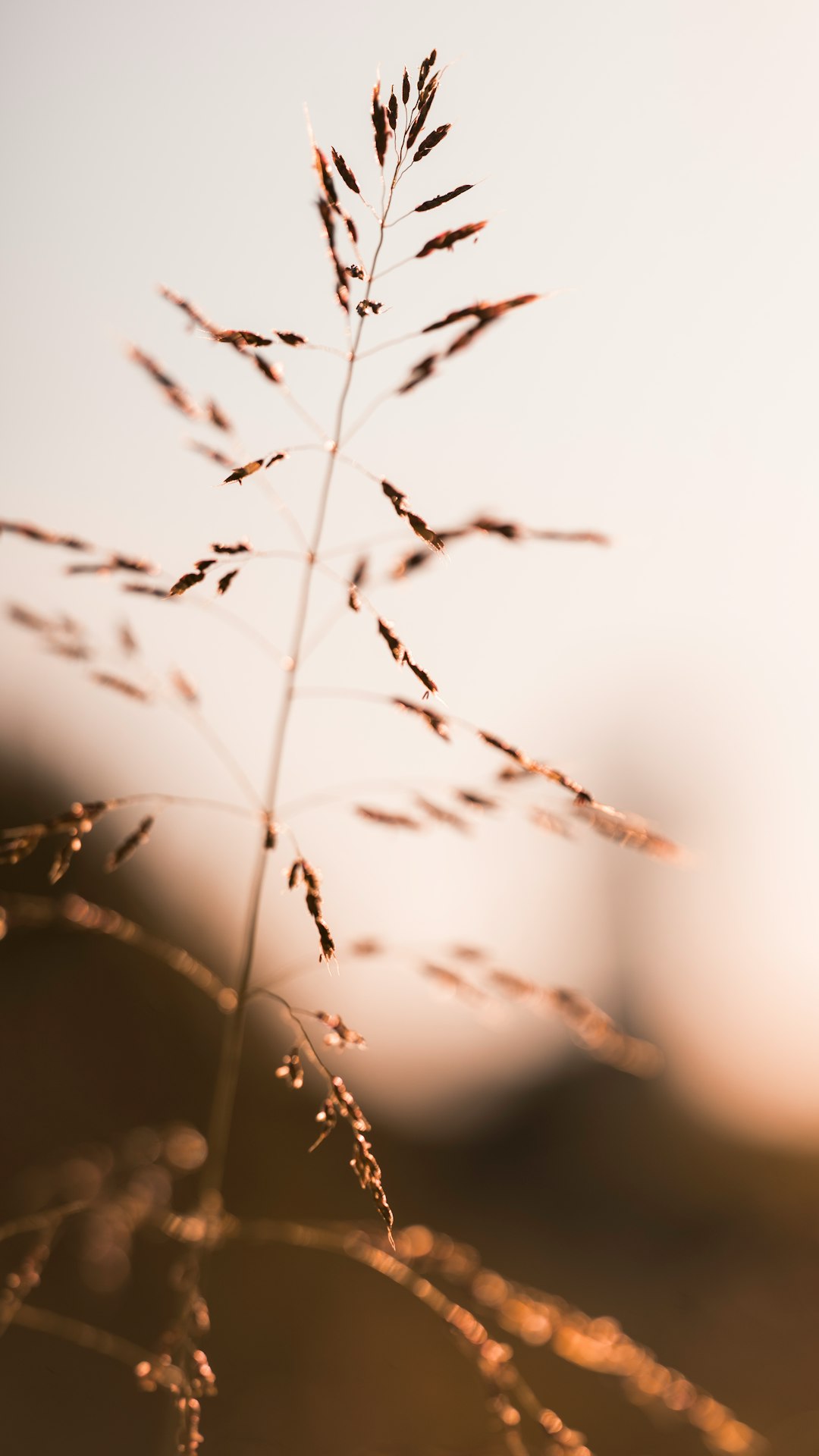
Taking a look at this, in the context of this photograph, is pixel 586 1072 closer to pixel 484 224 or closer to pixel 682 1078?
pixel 682 1078

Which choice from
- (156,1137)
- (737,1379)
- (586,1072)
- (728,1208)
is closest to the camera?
(156,1137)

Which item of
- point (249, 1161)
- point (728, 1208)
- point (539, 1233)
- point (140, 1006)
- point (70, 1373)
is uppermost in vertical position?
point (728, 1208)

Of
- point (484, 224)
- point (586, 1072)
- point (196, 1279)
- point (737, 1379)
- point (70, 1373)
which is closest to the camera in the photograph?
point (484, 224)

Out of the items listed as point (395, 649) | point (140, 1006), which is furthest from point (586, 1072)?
point (395, 649)

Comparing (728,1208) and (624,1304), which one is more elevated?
(728,1208)

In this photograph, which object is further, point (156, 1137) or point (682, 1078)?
point (682, 1078)

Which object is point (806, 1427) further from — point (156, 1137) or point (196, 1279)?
point (196, 1279)

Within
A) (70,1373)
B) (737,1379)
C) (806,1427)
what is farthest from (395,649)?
(737,1379)

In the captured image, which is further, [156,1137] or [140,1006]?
[140,1006]

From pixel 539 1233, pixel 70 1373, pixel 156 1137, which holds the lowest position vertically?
pixel 70 1373

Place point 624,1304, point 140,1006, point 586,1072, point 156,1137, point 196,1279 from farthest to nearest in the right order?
point 586,1072
point 624,1304
point 140,1006
point 156,1137
point 196,1279
